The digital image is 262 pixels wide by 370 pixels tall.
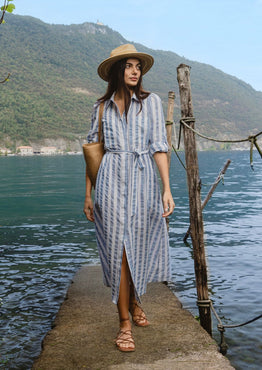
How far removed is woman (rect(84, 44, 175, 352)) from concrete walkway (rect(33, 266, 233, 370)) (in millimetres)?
188

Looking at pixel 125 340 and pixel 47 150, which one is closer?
pixel 125 340

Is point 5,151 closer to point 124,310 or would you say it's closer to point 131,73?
point 131,73

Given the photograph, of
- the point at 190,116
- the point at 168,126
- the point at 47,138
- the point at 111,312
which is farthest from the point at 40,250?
the point at 47,138

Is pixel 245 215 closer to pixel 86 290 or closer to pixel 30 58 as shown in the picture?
pixel 86 290

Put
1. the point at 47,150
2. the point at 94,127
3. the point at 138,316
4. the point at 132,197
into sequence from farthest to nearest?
the point at 47,150 → the point at 138,316 → the point at 94,127 → the point at 132,197

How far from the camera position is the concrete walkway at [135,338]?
3.40 m

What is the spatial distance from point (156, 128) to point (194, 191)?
1098 mm

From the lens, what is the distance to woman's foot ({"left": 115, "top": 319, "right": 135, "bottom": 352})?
3.56 meters

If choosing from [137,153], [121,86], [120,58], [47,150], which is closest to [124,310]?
[137,153]

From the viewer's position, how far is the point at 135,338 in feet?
12.5

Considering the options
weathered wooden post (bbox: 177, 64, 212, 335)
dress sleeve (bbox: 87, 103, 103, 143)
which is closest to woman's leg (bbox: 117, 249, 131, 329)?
dress sleeve (bbox: 87, 103, 103, 143)

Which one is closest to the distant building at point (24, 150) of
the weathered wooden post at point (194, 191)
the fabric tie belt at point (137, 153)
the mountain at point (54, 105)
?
the mountain at point (54, 105)

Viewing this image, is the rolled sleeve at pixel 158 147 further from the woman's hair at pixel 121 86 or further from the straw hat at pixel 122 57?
the straw hat at pixel 122 57

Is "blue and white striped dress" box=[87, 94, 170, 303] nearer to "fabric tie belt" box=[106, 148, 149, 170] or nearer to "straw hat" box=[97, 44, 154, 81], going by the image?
"fabric tie belt" box=[106, 148, 149, 170]
